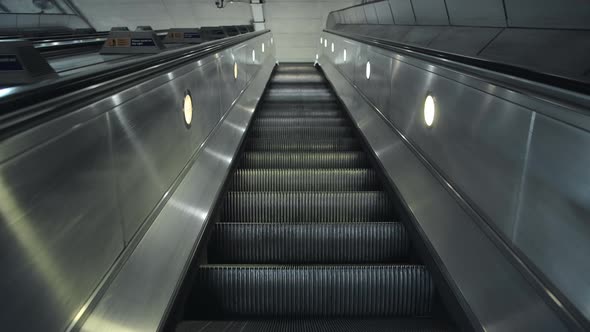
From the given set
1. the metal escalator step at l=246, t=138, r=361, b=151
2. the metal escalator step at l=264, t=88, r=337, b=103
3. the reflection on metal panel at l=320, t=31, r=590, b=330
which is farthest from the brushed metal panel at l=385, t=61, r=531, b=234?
the metal escalator step at l=264, t=88, r=337, b=103

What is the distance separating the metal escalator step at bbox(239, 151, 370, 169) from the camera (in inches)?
168

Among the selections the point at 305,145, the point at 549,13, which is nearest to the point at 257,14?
the point at 305,145

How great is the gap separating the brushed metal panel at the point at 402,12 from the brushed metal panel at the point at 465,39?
2.09 m

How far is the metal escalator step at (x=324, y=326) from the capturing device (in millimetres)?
2082

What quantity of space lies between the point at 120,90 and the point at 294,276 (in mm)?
1230

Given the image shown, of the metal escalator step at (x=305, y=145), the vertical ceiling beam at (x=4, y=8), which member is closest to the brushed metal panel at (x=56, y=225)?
the metal escalator step at (x=305, y=145)

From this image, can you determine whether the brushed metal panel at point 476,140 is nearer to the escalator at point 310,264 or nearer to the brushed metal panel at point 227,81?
the escalator at point 310,264

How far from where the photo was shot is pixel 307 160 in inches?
169

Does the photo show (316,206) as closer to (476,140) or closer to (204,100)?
(204,100)

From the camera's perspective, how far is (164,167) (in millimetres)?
2330

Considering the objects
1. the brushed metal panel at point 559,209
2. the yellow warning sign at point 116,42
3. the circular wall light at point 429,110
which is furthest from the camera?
the yellow warning sign at point 116,42

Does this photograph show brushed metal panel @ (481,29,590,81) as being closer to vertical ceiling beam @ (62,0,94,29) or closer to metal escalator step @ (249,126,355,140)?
metal escalator step @ (249,126,355,140)

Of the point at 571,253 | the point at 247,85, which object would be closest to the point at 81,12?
the point at 247,85

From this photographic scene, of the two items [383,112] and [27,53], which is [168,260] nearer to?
[27,53]
